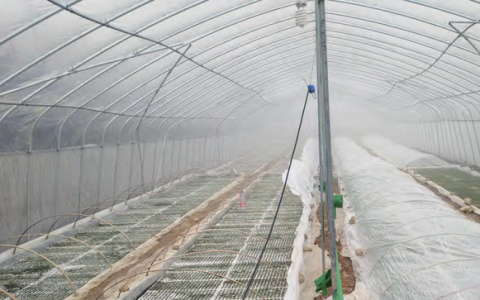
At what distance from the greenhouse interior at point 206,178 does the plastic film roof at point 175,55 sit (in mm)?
57

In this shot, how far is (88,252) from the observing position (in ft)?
33.2

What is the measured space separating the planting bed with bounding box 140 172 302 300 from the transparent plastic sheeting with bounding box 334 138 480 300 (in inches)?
64.8

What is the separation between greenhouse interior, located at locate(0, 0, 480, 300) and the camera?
23.9ft

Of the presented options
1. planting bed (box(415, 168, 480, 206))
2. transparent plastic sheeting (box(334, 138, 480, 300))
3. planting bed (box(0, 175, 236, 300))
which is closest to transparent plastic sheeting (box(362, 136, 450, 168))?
planting bed (box(415, 168, 480, 206))

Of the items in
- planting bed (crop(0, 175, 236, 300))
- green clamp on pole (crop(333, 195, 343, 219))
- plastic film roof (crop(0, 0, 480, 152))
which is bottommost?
planting bed (crop(0, 175, 236, 300))

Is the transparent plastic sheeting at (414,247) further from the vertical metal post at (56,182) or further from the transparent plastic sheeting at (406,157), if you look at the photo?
the transparent plastic sheeting at (406,157)

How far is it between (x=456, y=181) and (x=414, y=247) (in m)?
13.5

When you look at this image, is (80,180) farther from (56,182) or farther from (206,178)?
(206,178)

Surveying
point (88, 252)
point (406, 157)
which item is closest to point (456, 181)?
point (406, 157)

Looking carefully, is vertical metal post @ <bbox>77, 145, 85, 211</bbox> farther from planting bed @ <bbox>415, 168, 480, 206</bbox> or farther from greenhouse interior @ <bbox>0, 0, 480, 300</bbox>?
planting bed @ <bbox>415, 168, 480, 206</bbox>

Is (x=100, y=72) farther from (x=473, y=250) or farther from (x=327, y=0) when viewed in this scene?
(x=473, y=250)

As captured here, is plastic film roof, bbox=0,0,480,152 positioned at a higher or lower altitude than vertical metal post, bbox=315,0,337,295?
higher

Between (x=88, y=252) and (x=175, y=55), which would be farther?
(x=175, y=55)

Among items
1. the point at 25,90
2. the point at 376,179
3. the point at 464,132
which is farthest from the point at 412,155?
the point at 25,90
